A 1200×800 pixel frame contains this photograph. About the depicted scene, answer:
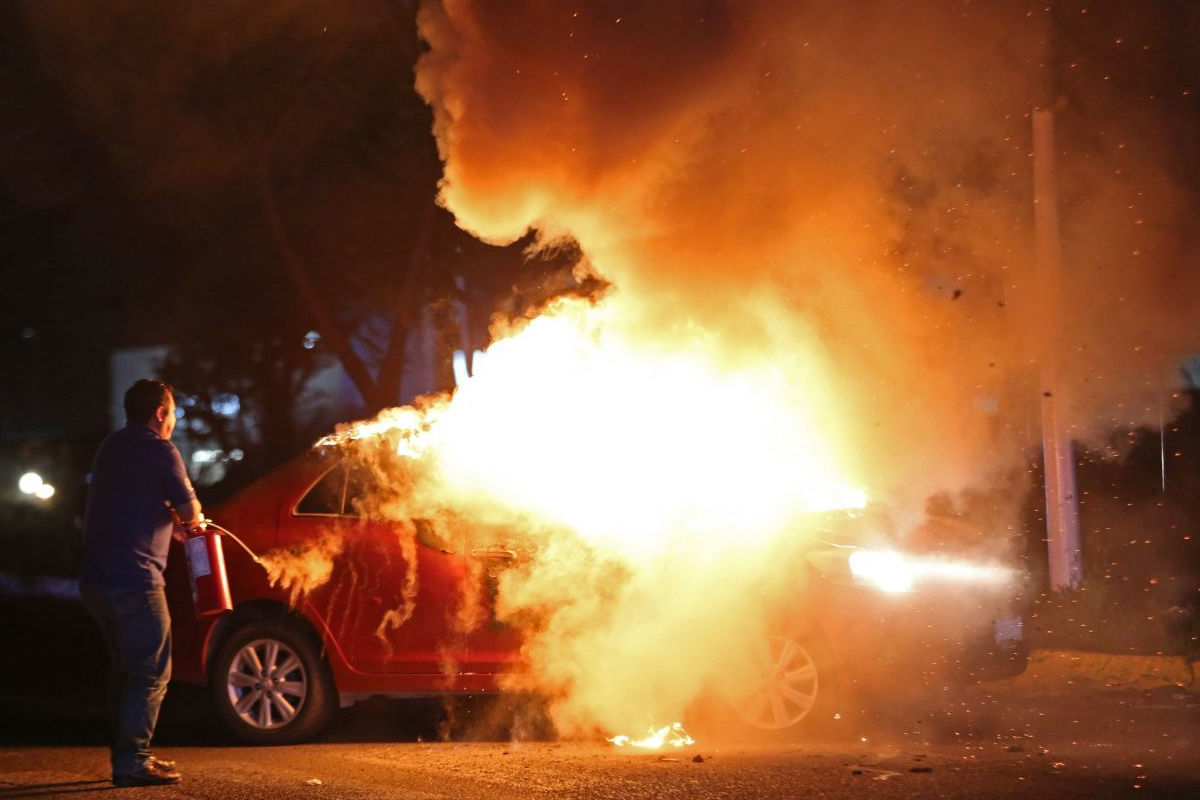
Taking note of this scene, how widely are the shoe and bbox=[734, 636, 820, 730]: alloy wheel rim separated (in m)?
2.92

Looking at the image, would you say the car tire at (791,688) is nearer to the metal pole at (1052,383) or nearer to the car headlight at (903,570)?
the car headlight at (903,570)

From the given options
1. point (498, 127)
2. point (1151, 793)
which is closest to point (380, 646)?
point (498, 127)

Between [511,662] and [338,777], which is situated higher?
[511,662]

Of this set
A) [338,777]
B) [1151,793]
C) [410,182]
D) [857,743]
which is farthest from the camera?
[410,182]

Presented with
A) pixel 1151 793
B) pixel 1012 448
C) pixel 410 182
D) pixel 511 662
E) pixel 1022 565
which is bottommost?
pixel 1151 793

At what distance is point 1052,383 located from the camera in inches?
370

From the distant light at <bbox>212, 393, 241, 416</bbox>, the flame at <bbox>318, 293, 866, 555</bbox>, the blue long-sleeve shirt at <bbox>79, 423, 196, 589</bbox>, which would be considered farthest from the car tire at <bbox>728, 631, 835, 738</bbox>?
the distant light at <bbox>212, 393, 241, 416</bbox>

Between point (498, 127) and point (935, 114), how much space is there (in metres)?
2.93

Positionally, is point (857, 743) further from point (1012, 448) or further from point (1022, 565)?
point (1012, 448)

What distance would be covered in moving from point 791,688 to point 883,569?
835 millimetres

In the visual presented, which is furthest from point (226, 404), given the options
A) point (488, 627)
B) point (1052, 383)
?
point (1052, 383)

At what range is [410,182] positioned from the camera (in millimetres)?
13406

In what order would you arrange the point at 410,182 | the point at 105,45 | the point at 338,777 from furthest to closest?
the point at 410,182 < the point at 105,45 < the point at 338,777

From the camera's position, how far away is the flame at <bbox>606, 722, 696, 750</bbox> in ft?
21.7
